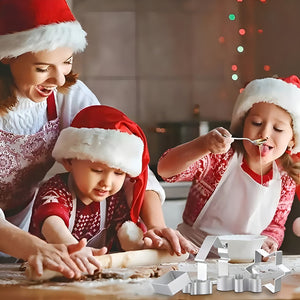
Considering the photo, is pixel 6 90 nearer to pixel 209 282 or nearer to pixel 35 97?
pixel 35 97

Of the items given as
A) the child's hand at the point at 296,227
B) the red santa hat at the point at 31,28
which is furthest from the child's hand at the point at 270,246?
the red santa hat at the point at 31,28

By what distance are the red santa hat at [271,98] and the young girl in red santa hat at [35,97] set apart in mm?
234

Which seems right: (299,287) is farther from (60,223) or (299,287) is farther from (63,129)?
(63,129)

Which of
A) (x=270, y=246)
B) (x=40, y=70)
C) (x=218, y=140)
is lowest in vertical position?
(x=270, y=246)

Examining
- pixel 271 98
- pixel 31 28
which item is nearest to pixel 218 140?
pixel 271 98

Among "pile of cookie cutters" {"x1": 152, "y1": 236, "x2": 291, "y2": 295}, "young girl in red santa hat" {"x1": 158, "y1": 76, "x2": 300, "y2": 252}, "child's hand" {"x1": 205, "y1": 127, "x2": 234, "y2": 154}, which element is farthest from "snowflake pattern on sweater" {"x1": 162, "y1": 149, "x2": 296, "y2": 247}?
"pile of cookie cutters" {"x1": 152, "y1": 236, "x2": 291, "y2": 295}

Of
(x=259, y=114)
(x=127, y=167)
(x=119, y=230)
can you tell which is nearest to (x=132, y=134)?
(x=127, y=167)

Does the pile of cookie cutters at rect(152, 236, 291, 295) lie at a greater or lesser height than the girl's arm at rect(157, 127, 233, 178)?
lesser

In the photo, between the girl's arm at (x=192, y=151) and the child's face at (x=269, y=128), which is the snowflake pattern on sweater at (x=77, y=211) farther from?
the child's face at (x=269, y=128)

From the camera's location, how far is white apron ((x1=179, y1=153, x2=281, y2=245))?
1.16 meters

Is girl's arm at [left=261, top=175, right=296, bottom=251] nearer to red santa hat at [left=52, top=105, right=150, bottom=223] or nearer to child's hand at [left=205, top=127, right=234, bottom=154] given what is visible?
child's hand at [left=205, top=127, right=234, bottom=154]

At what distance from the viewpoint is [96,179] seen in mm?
958

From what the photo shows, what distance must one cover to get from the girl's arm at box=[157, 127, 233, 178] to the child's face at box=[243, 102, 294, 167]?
0.09 meters

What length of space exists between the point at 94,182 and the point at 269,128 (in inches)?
14.8
